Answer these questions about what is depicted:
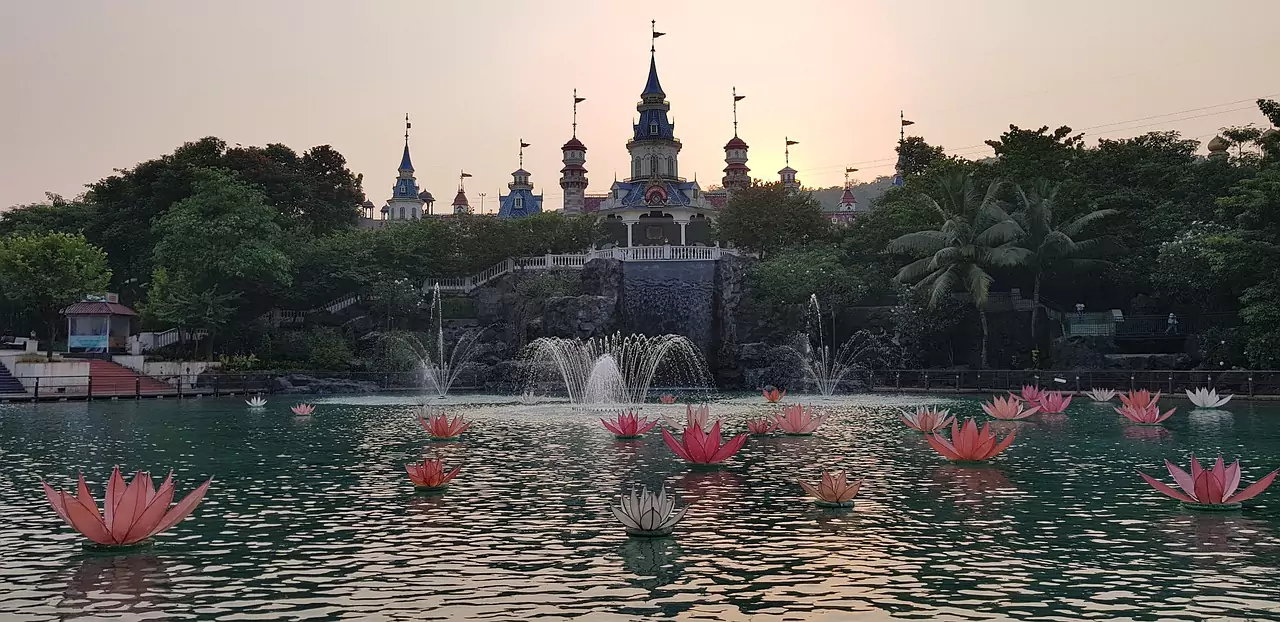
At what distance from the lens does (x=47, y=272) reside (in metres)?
52.1

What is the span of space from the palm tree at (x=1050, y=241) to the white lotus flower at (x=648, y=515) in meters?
40.9

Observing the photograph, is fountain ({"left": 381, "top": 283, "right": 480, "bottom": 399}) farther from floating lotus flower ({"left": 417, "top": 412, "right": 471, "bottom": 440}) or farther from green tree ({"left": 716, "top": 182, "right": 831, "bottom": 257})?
floating lotus flower ({"left": 417, "top": 412, "right": 471, "bottom": 440})

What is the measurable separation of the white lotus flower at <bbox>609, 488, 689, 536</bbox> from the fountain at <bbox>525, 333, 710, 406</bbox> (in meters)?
33.8

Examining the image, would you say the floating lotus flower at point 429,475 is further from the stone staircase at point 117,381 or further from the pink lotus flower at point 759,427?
the stone staircase at point 117,381

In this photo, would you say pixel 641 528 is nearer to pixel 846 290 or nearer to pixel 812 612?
pixel 812 612

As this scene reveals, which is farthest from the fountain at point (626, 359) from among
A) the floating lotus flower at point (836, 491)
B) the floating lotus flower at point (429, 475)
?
the floating lotus flower at point (836, 491)

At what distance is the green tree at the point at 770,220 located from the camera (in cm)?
6662

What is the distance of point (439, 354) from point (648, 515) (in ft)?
146

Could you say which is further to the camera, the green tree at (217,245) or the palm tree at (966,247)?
the green tree at (217,245)

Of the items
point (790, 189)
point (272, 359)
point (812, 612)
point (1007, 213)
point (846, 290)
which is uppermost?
point (790, 189)

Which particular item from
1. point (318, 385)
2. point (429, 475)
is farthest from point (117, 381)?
point (429, 475)

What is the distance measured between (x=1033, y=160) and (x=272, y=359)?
40525 mm

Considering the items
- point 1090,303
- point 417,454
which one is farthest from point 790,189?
point 417,454

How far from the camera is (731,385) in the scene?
177ft
